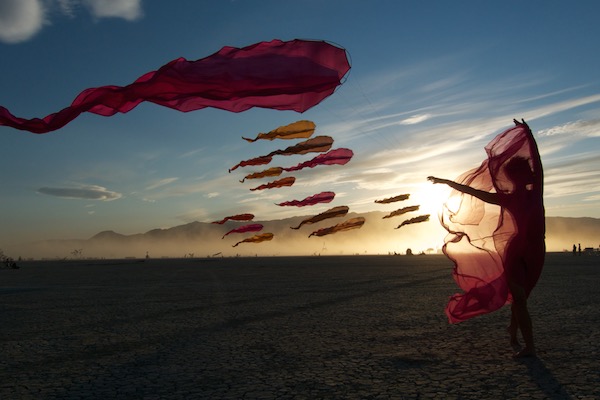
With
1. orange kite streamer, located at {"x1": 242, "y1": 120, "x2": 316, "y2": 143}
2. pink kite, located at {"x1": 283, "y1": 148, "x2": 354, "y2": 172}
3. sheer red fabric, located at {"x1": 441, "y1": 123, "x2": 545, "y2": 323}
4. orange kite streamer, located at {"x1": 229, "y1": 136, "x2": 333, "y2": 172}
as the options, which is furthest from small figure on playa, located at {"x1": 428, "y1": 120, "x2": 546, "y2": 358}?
pink kite, located at {"x1": 283, "y1": 148, "x2": 354, "y2": 172}

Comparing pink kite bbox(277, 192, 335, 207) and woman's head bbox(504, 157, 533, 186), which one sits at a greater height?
pink kite bbox(277, 192, 335, 207)

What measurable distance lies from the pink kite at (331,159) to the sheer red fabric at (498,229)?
59.5 ft

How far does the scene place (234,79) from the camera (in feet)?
22.2

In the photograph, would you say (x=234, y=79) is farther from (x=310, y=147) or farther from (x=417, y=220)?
(x=417, y=220)

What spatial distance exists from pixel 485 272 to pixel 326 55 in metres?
4.31

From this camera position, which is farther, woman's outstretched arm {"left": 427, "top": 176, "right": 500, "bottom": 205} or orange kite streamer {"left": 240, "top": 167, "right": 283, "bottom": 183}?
orange kite streamer {"left": 240, "top": 167, "right": 283, "bottom": 183}

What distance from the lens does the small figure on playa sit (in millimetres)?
7625

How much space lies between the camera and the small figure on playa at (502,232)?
25.0 ft

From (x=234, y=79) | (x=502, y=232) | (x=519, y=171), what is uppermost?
(x=234, y=79)

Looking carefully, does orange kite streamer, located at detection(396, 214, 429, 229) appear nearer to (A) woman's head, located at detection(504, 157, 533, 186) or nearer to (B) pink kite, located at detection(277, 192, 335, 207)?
(B) pink kite, located at detection(277, 192, 335, 207)

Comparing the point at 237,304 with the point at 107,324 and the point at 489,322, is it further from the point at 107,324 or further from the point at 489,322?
the point at 489,322

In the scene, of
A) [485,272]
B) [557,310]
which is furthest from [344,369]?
[557,310]

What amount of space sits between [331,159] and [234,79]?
72.6 ft

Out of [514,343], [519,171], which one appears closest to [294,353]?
[514,343]
